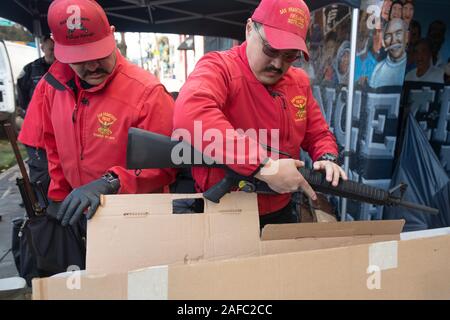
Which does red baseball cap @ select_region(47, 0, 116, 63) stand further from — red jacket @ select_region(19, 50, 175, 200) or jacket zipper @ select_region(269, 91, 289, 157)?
jacket zipper @ select_region(269, 91, 289, 157)

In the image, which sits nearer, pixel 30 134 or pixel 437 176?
pixel 30 134

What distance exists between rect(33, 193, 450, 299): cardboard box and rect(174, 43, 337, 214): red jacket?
23cm

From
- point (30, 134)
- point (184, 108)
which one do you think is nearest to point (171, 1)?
point (30, 134)

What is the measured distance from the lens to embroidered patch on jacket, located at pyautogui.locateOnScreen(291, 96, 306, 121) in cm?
150

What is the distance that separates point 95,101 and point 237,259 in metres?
0.91

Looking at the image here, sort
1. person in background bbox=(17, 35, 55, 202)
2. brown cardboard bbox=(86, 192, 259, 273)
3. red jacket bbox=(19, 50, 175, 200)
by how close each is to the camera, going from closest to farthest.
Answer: brown cardboard bbox=(86, 192, 259, 273), red jacket bbox=(19, 50, 175, 200), person in background bbox=(17, 35, 55, 202)

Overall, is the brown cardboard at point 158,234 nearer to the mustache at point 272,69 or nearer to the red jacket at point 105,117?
the red jacket at point 105,117

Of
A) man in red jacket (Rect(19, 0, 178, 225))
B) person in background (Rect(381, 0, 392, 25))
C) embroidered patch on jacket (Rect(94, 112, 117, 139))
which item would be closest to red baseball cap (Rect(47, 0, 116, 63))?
man in red jacket (Rect(19, 0, 178, 225))

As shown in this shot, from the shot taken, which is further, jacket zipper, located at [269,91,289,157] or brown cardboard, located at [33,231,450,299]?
jacket zipper, located at [269,91,289,157]

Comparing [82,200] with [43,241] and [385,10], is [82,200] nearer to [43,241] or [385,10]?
[43,241]
